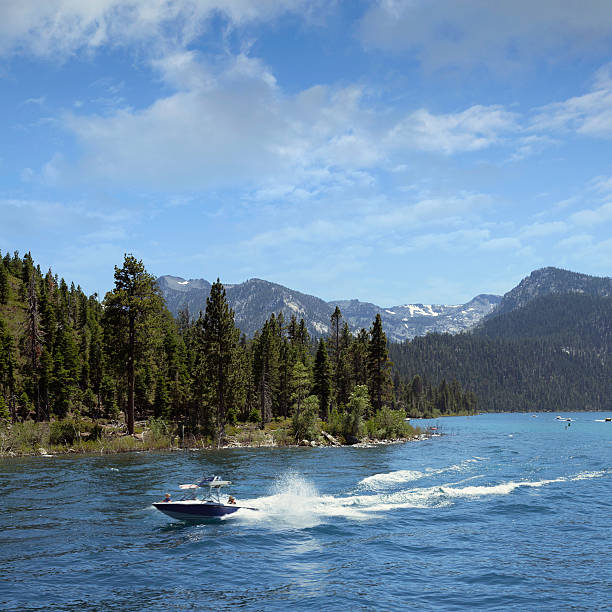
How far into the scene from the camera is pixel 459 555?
2580 centimetres

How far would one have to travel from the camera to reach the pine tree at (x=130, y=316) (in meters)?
67.4

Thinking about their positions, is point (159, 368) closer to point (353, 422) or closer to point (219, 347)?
point (219, 347)

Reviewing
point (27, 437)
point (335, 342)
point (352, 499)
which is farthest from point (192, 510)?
point (335, 342)

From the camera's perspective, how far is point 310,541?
28.4 m

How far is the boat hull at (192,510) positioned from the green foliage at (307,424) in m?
45.9

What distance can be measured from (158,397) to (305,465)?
43936 mm

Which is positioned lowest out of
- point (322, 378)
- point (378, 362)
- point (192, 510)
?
point (192, 510)

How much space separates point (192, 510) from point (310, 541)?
7.88 metres

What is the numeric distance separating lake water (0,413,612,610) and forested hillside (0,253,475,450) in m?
21.4

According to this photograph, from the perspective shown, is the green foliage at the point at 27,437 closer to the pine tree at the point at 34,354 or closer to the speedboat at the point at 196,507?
the pine tree at the point at 34,354

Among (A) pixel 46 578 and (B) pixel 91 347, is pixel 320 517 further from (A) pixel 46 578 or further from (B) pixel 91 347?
(B) pixel 91 347

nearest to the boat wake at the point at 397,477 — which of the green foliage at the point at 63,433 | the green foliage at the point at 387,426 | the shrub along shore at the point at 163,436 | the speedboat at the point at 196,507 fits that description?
the speedboat at the point at 196,507

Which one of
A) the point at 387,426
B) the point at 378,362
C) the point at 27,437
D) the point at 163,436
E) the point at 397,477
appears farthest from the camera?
the point at 378,362

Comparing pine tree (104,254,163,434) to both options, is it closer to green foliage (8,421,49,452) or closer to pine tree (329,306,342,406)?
green foliage (8,421,49,452)
